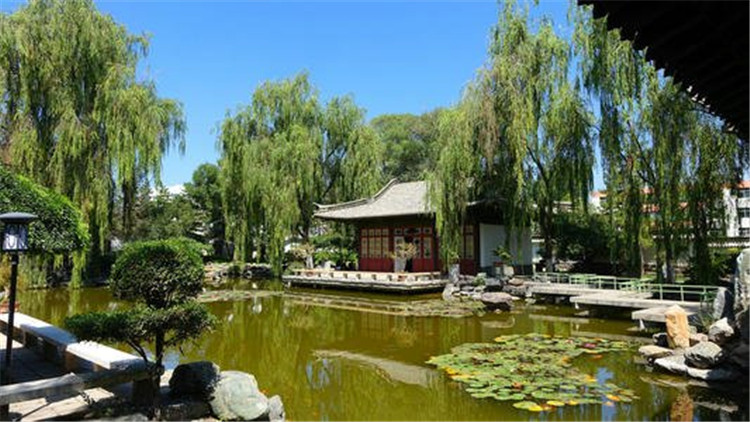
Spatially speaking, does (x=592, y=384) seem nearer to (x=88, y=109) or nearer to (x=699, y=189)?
(x=699, y=189)

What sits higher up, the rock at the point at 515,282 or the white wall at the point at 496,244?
the white wall at the point at 496,244

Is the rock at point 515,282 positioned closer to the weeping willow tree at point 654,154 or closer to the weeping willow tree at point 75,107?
the weeping willow tree at point 654,154

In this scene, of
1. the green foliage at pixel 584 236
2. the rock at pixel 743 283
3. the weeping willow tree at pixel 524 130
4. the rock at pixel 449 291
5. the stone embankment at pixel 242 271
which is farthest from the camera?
the stone embankment at pixel 242 271

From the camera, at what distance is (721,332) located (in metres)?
6.38

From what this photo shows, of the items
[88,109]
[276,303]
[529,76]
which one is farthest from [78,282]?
[529,76]

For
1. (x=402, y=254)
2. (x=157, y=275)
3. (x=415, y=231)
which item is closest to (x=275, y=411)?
(x=157, y=275)

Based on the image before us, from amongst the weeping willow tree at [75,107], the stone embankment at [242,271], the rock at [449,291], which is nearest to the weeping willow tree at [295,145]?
the stone embankment at [242,271]

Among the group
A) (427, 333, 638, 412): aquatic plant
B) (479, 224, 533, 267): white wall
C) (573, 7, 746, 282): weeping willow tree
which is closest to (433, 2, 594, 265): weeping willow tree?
(573, 7, 746, 282): weeping willow tree

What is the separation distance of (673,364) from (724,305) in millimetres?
1430

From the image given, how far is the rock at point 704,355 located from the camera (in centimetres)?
623

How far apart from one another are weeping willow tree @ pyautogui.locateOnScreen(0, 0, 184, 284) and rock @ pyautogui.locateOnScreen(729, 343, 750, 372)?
16142 mm

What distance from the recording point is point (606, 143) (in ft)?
41.2

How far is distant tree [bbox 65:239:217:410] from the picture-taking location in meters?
4.30

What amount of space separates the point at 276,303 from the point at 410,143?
887 inches
